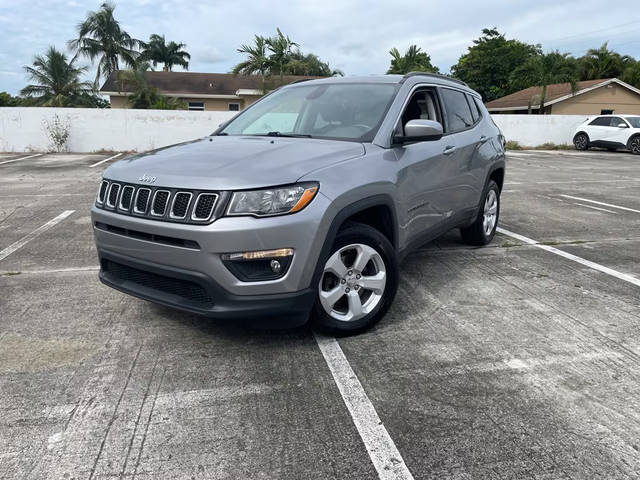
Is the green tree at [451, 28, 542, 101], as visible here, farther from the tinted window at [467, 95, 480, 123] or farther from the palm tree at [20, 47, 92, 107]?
the tinted window at [467, 95, 480, 123]

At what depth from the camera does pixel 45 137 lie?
19766mm

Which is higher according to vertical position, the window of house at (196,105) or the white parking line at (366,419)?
the window of house at (196,105)

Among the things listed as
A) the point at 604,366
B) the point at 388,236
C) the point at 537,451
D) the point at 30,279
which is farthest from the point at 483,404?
the point at 30,279

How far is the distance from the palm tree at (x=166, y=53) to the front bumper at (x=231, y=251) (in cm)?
5799

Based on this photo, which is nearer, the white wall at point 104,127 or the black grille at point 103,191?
the black grille at point 103,191

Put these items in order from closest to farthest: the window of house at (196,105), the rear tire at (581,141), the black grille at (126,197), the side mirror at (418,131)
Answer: the black grille at (126,197), the side mirror at (418,131), the rear tire at (581,141), the window of house at (196,105)

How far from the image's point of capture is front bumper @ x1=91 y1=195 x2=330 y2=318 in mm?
2752

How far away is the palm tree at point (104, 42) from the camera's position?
131 ft

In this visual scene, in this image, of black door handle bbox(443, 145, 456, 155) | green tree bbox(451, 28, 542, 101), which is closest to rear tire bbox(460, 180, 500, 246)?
black door handle bbox(443, 145, 456, 155)

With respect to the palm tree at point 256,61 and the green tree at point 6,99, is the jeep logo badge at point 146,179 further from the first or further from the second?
the green tree at point 6,99

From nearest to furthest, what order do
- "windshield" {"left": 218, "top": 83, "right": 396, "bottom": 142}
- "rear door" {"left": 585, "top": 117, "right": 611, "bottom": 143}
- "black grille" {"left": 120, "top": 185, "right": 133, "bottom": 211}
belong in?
1. "black grille" {"left": 120, "top": 185, "right": 133, "bottom": 211}
2. "windshield" {"left": 218, "top": 83, "right": 396, "bottom": 142}
3. "rear door" {"left": 585, "top": 117, "right": 611, "bottom": 143}

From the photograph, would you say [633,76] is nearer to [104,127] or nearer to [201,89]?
[201,89]

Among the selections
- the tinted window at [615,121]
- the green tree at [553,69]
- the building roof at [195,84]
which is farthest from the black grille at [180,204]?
the green tree at [553,69]

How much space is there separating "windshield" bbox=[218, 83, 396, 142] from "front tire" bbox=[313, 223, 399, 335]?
0.78m
